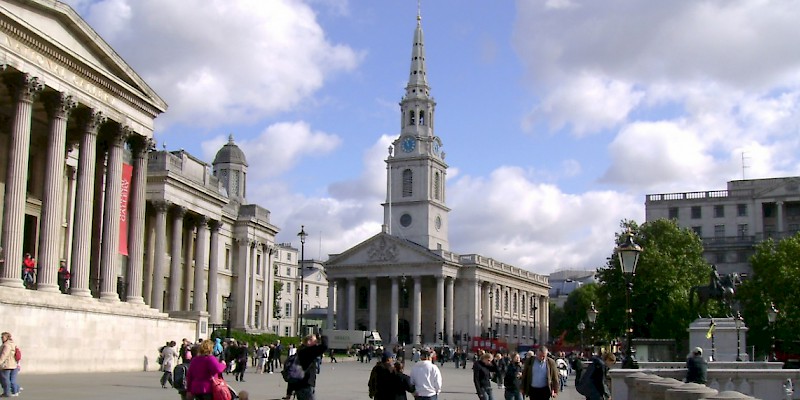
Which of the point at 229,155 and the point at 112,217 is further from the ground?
the point at 229,155

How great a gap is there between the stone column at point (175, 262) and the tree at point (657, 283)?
102 ft

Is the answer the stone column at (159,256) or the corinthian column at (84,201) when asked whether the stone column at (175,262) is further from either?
the corinthian column at (84,201)

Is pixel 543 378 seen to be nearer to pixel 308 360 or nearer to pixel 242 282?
pixel 308 360

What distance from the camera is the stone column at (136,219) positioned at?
37969 millimetres

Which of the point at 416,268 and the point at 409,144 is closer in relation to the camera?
the point at 416,268

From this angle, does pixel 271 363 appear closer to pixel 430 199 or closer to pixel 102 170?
pixel 102 170

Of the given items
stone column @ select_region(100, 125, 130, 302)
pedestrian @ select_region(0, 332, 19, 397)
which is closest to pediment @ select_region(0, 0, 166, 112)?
stone column @ select_region(100, 125, 130, 302)

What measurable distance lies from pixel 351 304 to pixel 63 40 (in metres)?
87.0

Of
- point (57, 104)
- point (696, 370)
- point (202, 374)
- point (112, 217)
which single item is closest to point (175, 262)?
point (112, 217)

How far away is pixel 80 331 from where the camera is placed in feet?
105

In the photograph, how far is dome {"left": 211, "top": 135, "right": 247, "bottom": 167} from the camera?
81000 millimetres

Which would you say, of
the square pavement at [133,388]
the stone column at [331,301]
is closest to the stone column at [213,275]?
the square pavement at [133,388]

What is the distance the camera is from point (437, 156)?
12400 centimetres

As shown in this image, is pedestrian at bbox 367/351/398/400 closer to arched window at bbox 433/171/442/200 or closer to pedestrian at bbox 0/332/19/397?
pedestrian at bbox 0/332/19/397
